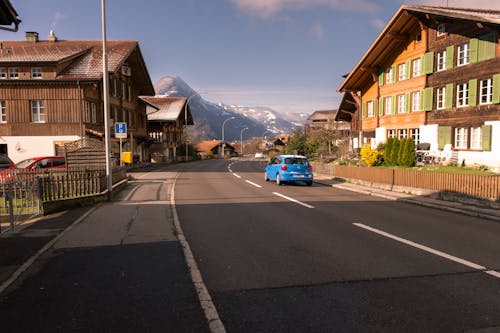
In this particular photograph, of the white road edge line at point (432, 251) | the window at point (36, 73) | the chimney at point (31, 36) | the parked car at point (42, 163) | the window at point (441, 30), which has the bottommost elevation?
the white road edge line at point (432, 251)

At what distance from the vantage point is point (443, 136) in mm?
23734

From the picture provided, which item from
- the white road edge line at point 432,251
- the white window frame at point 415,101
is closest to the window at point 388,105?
the white window frame at point 415,101

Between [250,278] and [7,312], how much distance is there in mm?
2955

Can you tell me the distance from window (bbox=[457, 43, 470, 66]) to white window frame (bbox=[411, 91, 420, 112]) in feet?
13.1

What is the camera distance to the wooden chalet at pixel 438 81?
2050 cm

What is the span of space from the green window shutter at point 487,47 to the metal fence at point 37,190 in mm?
21255

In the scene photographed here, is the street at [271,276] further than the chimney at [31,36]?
No

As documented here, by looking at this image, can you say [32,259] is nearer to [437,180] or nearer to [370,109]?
[437,180]

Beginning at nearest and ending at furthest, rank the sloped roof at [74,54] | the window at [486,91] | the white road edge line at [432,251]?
the white road edge line at [432,251]
the window at [486,91]
the sloped roof at [74,54]

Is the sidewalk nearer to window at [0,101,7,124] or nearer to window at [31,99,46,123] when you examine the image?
window at [31,99,46,123]

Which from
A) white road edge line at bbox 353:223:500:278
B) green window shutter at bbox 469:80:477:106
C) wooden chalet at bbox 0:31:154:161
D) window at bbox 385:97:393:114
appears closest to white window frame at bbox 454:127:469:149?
green window shutter at bbox 469:80:477:106

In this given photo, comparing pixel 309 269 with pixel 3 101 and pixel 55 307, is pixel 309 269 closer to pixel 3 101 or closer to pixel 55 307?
pixel 55 307

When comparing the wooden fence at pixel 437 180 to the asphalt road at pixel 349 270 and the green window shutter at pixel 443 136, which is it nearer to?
the asphalt road at pixel 349 270

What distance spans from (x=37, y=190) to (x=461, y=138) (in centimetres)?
2333
